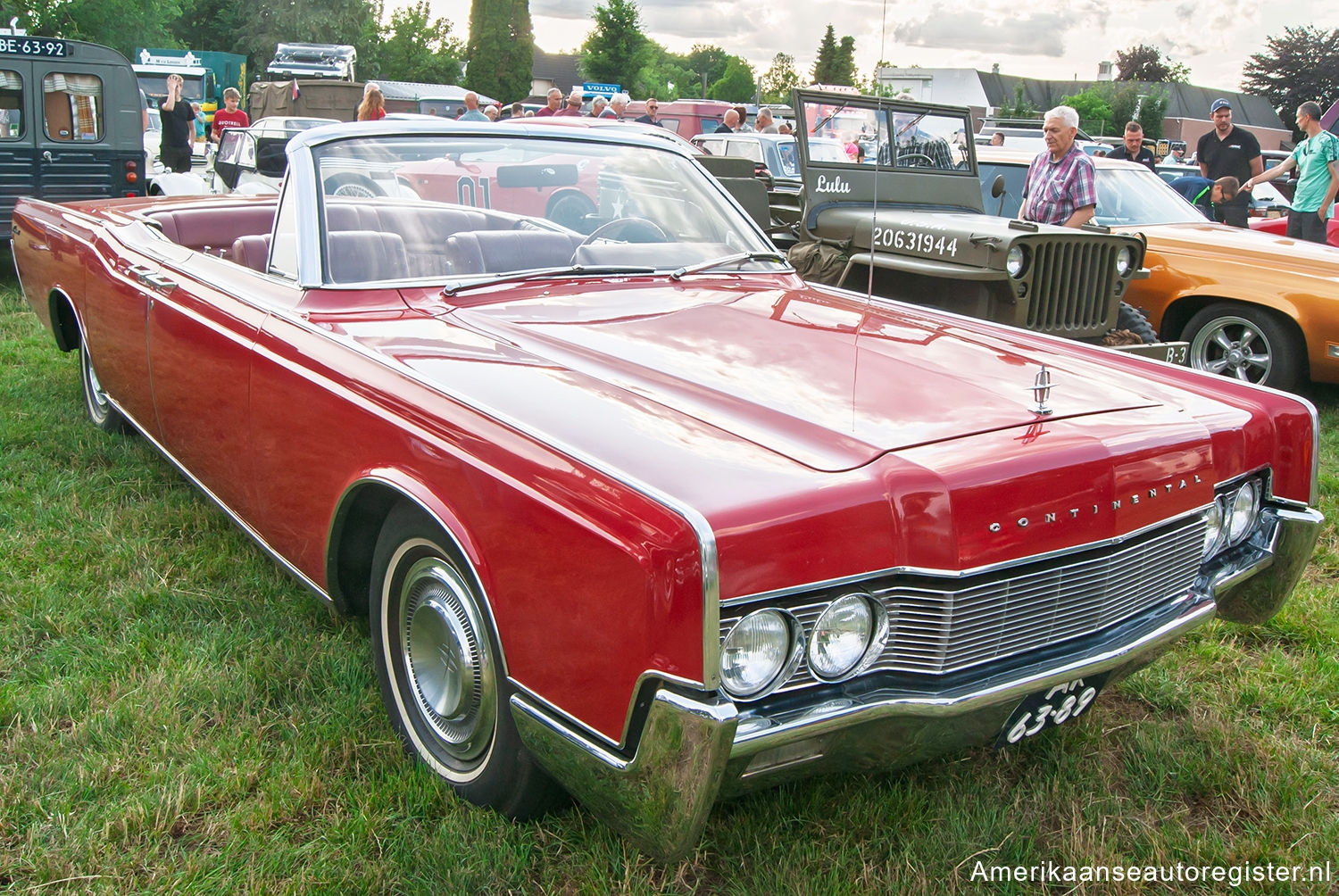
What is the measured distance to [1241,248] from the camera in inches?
252

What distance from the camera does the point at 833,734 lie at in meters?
1.80

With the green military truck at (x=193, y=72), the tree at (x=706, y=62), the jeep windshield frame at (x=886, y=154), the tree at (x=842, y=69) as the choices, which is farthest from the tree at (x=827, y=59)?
the tree at (x=706, y=62)

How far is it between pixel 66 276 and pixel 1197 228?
6484 millimetres

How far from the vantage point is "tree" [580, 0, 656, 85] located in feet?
185

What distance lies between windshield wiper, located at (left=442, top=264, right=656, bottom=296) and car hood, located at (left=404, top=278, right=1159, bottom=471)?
0.06m

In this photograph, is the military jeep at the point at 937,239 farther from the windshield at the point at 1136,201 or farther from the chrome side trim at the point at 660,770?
the chrome side trim at the point at 660,770

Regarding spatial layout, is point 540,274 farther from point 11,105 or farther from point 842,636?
point 11,105

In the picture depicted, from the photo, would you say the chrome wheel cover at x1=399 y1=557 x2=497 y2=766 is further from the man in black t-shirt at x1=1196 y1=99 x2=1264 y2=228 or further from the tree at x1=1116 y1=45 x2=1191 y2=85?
the tree at x1=1116 y1=45 x2=1191 y2=85

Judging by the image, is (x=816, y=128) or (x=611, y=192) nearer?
(x=611, y=192)

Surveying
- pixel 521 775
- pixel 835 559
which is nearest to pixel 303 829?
pixel 521 775

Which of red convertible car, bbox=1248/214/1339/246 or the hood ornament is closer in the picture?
the hood ornament

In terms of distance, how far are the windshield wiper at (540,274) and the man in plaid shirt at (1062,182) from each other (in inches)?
155

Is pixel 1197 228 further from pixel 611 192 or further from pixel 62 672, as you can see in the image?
pixel 62 672

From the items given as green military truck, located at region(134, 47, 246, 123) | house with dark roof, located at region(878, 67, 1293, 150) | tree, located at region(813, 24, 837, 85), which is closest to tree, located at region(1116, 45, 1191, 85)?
house with dark roof, located at region(878, 67, 1293, 150)
